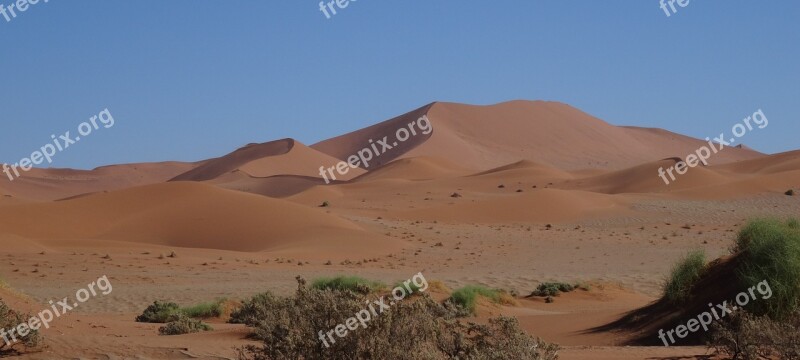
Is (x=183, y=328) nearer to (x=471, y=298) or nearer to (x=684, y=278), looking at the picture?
(x=471, y=298)

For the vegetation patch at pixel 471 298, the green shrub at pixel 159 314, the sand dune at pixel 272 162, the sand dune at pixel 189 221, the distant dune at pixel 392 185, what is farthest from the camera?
the sand dune at pixel 272 162

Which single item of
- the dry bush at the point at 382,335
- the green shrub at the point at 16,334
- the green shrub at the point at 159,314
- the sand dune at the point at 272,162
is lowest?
the dry bush at the point at 382,335

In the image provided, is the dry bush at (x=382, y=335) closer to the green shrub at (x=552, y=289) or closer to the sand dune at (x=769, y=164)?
the green shrub at (x=552, y=289)

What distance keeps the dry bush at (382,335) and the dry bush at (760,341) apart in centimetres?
231

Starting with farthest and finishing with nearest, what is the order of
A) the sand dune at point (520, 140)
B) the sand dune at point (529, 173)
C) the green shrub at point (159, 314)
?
the sand dune at point (520, 140) → the sand dune at point (529, 173) → the green shrub at point (159, 314)

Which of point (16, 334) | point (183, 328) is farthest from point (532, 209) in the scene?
point (16, 334)

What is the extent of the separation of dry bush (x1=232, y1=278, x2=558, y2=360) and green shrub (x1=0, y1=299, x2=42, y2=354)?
285 cm

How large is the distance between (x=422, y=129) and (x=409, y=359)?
9695 centimetres

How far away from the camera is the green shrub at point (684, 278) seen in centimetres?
1185

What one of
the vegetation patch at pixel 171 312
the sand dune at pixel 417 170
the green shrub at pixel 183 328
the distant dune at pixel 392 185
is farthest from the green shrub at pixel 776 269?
the sand dune at pixel 417 170

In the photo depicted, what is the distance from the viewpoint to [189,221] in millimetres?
33500

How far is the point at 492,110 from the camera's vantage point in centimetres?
11594

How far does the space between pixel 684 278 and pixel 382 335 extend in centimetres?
667

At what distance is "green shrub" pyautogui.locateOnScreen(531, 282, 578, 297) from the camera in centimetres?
1809
